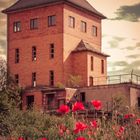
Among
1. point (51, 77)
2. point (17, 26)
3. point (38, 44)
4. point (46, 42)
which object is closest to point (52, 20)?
point (46, 42)

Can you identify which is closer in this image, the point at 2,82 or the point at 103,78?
the point at 2,82

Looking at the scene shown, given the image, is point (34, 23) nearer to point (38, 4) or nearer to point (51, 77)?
point (38, 4)

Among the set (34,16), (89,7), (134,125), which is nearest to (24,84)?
(34,16)

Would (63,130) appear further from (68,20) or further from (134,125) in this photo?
(68,20)

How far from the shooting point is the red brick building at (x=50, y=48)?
6041 centimetres

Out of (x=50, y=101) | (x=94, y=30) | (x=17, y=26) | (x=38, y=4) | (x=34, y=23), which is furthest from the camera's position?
(x=94, y=30)

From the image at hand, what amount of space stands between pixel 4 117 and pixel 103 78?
84.3 ft

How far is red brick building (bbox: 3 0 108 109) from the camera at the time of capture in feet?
198

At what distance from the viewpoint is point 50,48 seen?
6194 centimetres

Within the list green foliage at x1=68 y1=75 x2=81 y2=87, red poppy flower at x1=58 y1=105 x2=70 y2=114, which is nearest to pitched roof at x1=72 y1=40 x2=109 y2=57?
green foliage at x1=68 y1=75 x2=81 y2=87

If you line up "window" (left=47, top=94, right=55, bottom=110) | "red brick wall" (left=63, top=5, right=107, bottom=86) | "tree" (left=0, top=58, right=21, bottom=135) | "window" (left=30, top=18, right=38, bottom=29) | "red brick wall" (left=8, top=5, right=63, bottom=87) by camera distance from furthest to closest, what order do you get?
"window" (left=30, top=18, right=38, bottom=29)
"red brick wall" (left=8, top=5, right=63, bottom=87)
"red brick wall" (left=63, top=5, right=107, bottom=86)
"window" (left=47, top=94, right=55, bottom=110)
"tree" (left=0, top=58, right=21, bottom=135)

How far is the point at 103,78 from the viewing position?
65.4 metres

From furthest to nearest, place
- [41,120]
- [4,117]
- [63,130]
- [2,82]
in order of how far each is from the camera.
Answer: [2,82] < [4,117] < [41,120] < [63,130]

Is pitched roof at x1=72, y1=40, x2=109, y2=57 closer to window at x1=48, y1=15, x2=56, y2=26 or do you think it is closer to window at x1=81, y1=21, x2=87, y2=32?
window at x1=81, y1=21, x2=87, y2=32
